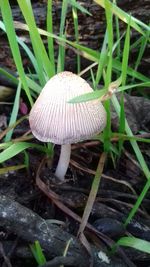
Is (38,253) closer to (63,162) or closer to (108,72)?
(63,162)

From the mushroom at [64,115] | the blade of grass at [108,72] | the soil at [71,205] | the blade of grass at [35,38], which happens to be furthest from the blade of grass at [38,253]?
the blade of grass at [35,38]

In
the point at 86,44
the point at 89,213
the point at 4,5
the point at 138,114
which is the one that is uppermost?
the point at 4,5

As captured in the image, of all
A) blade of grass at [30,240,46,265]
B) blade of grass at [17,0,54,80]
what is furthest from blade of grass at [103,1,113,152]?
blade of grass at [30,240,46,265]

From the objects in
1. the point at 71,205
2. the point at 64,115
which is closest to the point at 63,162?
the point at 71,205

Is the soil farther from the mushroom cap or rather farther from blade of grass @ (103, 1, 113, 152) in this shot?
the mushroom cap

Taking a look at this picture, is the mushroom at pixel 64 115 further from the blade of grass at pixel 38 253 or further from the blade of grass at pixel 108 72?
the blade of grass at pixel 38 253

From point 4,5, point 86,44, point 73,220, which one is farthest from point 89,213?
point 86,44

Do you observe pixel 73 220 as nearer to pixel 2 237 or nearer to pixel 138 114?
pixel 2 237
